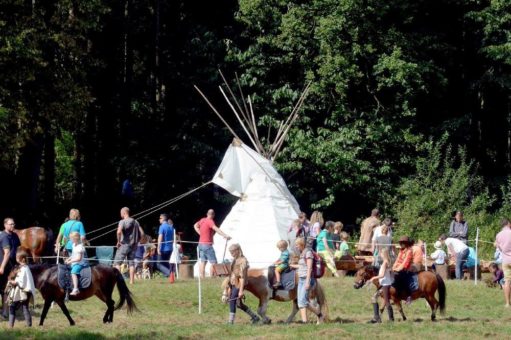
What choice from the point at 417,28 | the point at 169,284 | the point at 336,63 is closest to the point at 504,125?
the point at 417,28

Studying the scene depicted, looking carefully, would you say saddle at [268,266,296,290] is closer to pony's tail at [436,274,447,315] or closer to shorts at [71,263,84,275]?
pony's tail at [436,274,447,315]

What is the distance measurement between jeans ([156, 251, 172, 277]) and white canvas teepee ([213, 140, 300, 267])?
173 cm

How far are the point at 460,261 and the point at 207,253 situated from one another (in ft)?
21.5

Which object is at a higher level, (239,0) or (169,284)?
(239,0)

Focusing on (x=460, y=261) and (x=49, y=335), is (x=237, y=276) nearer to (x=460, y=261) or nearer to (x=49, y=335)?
(x=49, y=335)

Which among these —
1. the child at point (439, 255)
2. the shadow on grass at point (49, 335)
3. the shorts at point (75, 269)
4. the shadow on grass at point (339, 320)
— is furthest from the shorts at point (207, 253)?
the shadow on grass at point (49, 335)

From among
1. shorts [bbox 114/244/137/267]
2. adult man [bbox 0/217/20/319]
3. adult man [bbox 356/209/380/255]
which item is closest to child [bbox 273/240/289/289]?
adult man [bbox 0/217/20/319]

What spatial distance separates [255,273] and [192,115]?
21213mm

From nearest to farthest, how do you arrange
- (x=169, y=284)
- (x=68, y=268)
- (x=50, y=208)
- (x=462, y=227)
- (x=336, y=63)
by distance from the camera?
(x=68, y=268)
(x=169, y=284)
(x=462, y=227)
(x=336, y=63)
(x=50, y=208)

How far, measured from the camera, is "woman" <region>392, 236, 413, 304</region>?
2167 cm

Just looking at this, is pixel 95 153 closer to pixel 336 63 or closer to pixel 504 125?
pixel 336 63

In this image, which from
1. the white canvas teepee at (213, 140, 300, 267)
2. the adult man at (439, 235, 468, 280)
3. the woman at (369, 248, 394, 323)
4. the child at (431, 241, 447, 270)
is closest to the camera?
the woman at (369, 248, 394, 323)

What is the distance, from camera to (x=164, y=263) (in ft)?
99.6

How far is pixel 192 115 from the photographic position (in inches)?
1670
